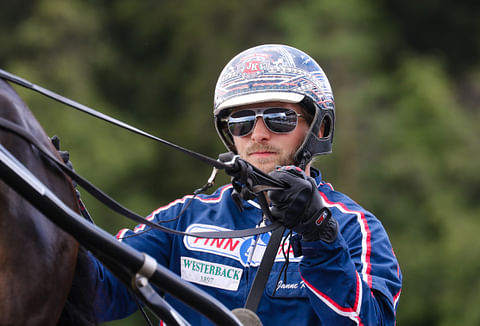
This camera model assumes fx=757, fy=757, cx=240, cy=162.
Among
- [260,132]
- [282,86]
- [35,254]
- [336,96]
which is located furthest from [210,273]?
[336,96]

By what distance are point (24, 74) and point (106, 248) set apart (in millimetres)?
8758

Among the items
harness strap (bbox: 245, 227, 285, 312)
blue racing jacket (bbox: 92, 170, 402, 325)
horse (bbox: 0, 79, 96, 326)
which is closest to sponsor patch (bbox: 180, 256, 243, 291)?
blue racing jacket (bbox: 92, 170, 402, 325)

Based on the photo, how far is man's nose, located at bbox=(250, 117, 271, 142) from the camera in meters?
2.80

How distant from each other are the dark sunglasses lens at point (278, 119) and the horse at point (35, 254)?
3.45ft

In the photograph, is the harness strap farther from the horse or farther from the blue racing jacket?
the horse

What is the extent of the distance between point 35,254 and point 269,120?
1304 mm

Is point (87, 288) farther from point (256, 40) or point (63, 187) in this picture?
point (256, 40)

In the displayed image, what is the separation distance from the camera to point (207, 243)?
9.20 feet

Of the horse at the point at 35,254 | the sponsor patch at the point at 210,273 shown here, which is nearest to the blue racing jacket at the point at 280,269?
the sponsor patch at the point at 210,273

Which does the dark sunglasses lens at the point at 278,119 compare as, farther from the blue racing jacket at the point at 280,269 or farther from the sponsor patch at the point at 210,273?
the sponsor patch at the point at 210,273

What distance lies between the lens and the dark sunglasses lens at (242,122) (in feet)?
9.33

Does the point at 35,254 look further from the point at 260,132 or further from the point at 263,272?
the point at 260,132

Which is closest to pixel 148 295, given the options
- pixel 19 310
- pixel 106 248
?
pixel 106 248

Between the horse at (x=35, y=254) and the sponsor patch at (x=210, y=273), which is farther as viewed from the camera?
the sponsor patch at (x=210, y=273)
